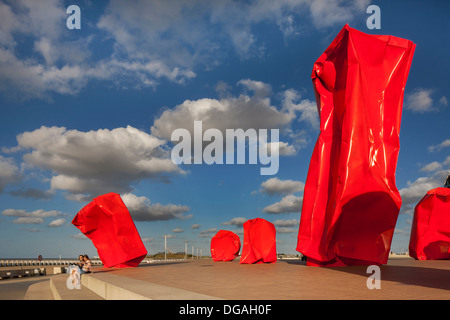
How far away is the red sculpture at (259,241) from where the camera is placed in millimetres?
23623

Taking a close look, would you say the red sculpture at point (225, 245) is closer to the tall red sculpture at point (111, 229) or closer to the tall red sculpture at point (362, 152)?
the tall red sculpture at point (111, 229)

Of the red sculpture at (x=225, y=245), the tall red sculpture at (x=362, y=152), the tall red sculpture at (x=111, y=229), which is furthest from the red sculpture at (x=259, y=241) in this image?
the red sculpture at (x=225, y=245)

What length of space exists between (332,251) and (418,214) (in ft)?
44.2

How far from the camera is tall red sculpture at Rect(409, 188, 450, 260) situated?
84.2ft

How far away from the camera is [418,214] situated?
2652cm

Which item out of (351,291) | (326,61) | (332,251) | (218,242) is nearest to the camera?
(351,291)

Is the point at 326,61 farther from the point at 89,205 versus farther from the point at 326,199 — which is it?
the point at 89,205

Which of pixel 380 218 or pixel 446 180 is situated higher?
pixel 446 180

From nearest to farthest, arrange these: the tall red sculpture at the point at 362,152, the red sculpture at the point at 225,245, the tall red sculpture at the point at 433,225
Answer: the tall red sculpture at the point at 362,152, the tall red sculpture at the point at 433,225, the red sculpture at the point at 225,245

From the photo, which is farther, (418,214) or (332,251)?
(418,214)

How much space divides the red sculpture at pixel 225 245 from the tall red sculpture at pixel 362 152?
14399mm

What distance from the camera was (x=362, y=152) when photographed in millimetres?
15414

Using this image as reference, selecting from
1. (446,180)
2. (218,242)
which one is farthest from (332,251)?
(446,180)
